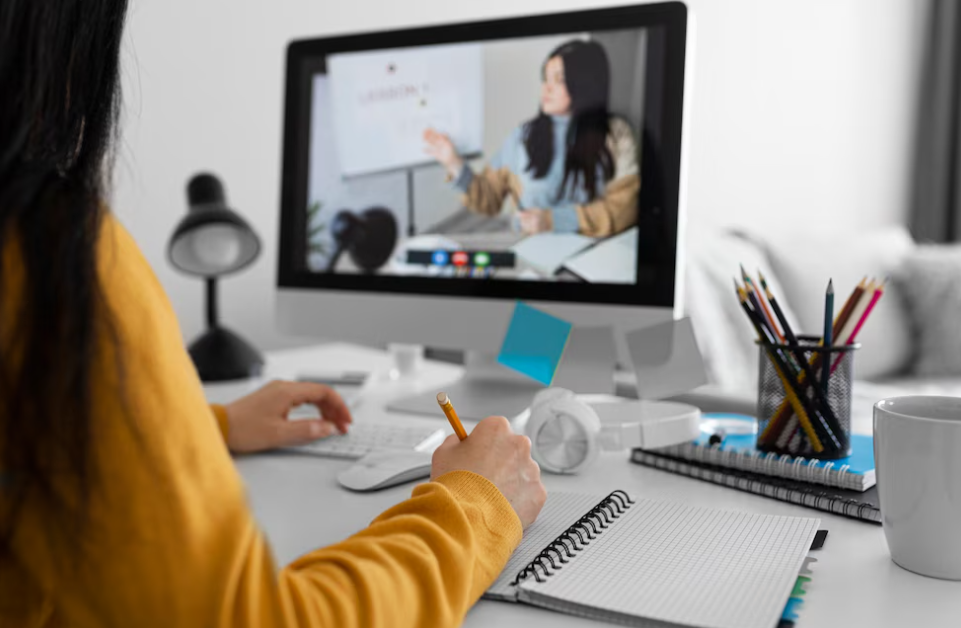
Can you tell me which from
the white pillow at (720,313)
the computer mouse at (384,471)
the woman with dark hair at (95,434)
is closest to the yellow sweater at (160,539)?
the woman with dark hair at (95,434)

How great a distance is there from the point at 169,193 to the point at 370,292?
81 cm

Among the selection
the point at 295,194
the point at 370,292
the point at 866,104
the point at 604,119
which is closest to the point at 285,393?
the point at 370,292

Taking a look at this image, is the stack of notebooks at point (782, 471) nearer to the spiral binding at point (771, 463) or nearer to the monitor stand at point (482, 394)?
the spiral binding at point (771, 463)

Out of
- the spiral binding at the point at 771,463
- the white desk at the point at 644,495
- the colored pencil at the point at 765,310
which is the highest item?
the colored pencil at the point at 765,310

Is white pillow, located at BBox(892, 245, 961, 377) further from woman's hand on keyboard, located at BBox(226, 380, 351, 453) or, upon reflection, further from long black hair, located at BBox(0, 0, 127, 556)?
long black hair, located at BBox(0, 0, 127, 556)

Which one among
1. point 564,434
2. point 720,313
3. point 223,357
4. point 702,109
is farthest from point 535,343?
point 702,109

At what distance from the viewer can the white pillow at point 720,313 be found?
1961mm

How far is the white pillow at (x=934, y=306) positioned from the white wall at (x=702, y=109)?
567 mm

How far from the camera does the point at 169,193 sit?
5.82 feet

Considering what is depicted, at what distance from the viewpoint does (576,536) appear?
631 millimetres

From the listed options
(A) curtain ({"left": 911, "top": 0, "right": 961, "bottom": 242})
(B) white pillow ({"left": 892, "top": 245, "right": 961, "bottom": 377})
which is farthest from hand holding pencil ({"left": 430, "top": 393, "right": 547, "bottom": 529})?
(A) curtain ({"left": 911, "top": 0, "right": 961, "bottom": 242})

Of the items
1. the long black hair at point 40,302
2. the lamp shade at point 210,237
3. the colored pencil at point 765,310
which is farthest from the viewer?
the lamp shade at point 210,237

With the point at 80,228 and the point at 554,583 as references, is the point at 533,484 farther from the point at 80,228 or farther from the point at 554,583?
the point at 80,228

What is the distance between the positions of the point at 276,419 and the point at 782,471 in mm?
514
